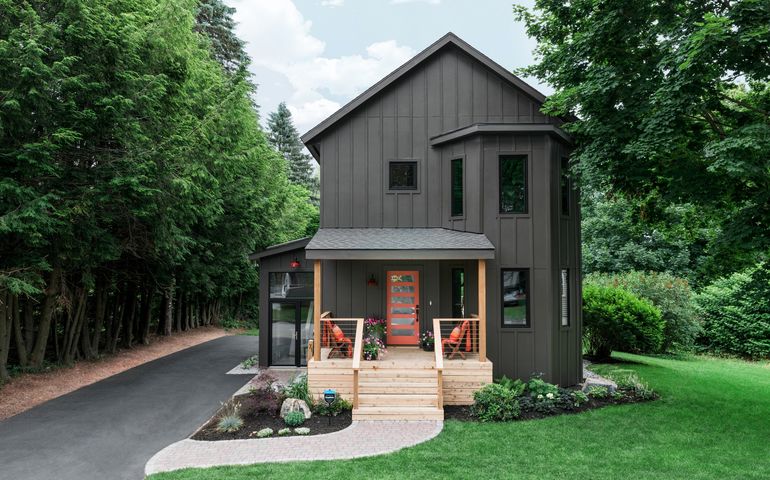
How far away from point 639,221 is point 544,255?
3300mm

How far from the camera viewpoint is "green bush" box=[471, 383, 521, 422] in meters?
8.75

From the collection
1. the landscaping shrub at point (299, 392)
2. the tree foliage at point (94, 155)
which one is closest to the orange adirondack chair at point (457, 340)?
the landscaping shrub at point (299, 392)

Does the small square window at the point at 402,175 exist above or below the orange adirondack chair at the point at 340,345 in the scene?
above

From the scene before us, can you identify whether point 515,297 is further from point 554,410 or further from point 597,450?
point 597,450

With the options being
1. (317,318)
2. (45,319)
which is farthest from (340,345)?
(45,319)

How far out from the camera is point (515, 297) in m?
11.0

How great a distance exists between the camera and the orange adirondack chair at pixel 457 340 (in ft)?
33.7

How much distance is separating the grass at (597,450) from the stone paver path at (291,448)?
0.26m

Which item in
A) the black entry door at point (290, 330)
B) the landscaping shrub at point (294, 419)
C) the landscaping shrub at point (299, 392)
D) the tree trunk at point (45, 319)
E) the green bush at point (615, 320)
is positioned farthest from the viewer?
the green bush at point (615, 320)

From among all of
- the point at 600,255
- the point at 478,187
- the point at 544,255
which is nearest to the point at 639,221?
the point at 544,255

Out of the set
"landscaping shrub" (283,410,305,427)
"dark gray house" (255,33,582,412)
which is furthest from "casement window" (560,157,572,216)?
"landscaping shrub" (283,410,305,427)

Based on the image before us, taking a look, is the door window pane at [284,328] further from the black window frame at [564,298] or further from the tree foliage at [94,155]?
the black window frame at [564,298]

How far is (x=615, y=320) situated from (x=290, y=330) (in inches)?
422

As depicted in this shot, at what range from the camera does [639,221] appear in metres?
12.0
